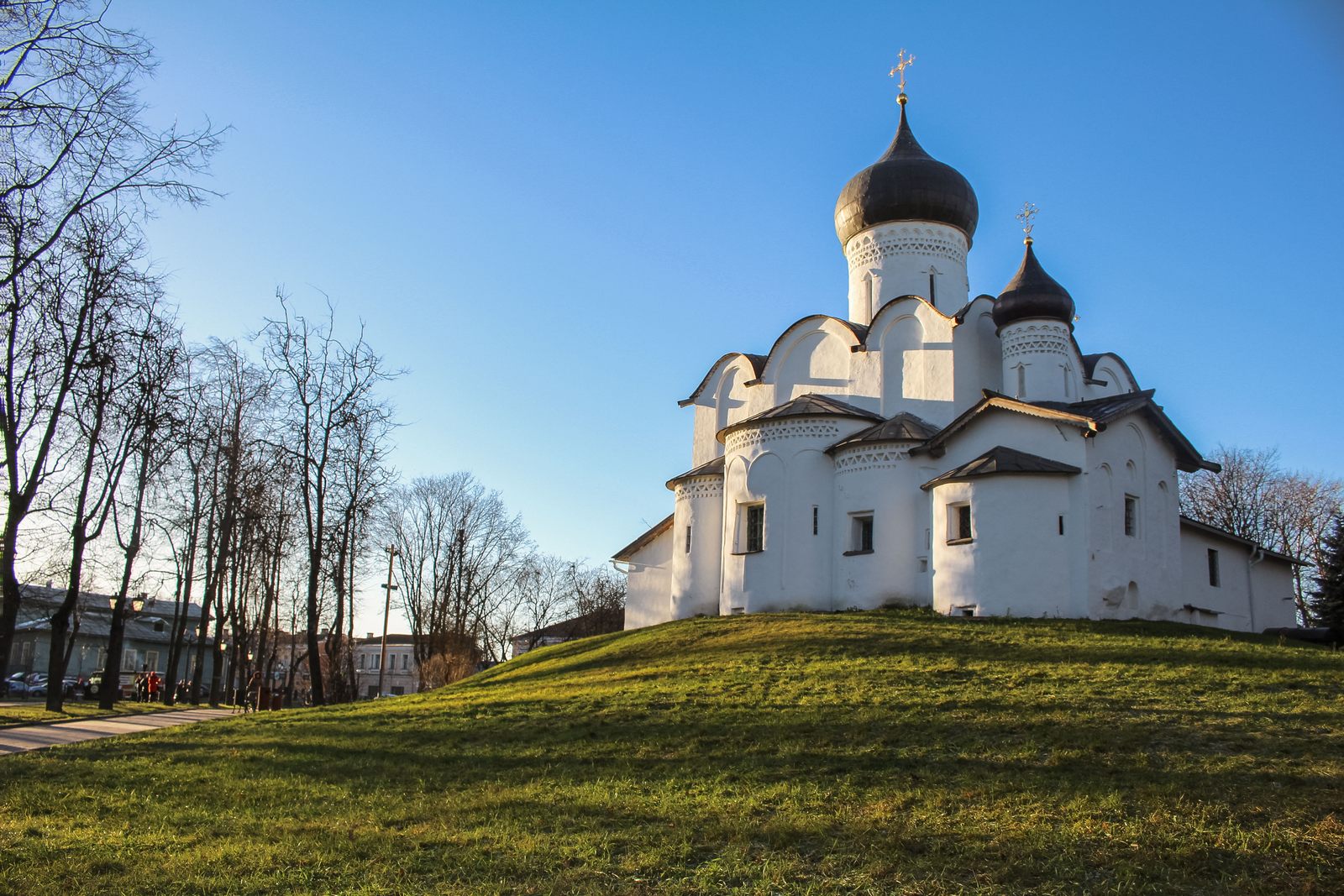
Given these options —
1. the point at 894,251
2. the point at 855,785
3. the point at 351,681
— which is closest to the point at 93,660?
the point at 351,681

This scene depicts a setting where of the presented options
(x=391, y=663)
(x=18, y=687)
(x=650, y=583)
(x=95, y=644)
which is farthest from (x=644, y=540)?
(x=391, y=663)

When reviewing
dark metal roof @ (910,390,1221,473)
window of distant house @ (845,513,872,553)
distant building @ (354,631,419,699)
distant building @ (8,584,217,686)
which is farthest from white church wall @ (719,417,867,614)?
distant building @ (354,631,419,699)

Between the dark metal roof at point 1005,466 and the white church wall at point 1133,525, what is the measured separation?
72cm

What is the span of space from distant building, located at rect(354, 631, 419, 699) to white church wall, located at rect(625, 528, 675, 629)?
45.6 metres

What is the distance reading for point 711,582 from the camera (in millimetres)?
25109

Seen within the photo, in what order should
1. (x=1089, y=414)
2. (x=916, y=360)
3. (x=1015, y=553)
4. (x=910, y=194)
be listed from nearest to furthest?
(x=1015, y=553) → (x=1089, y=414) → (x=916, y=360) → (x=910, y=194)

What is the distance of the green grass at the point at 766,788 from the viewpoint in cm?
690

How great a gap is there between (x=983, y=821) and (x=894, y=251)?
70.7ft

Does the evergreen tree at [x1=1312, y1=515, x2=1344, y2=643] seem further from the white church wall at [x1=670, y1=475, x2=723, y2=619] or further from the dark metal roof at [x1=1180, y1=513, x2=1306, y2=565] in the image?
the white church wall at [x1=670, y1=475, x2=723, y2=619]

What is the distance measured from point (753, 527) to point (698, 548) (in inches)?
75.3

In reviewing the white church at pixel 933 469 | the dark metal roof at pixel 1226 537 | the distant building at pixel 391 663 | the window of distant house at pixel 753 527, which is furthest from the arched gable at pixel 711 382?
the distant building at pixel 391 663

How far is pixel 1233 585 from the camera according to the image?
24.1m

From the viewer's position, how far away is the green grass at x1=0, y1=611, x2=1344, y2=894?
6898 mm

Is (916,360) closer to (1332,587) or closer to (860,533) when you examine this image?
(860,533)
